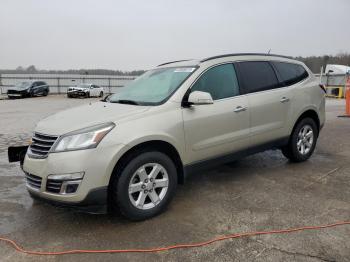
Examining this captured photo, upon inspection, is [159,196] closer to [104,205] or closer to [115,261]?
[104,205]

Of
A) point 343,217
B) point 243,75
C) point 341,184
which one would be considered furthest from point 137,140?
point 341,184

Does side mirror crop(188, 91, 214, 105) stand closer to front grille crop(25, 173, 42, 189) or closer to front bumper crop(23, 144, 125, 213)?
front bumper crop(23, 144, 125, 213)

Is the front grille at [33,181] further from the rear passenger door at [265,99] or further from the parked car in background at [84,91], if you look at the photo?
the parked car in background at [84,91]

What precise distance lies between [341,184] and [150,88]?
2860mm

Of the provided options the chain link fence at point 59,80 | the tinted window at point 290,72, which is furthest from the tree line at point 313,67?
the tinted window at point 290,72

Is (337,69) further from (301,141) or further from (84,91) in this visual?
(301,141)

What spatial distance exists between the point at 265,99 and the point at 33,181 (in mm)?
3120

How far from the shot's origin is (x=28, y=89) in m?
27.9

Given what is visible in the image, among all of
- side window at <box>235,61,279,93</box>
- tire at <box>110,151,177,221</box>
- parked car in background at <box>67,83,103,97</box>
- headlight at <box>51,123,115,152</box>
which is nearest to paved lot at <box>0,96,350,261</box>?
tire at <box>110,151,177,221</box>

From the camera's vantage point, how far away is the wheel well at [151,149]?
337 cm

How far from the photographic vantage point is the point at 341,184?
4.63 metres

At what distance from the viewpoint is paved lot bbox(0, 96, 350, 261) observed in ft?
9.65

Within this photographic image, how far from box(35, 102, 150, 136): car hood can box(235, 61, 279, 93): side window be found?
1.58 metres

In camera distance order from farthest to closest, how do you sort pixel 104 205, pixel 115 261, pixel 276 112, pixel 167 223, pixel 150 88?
pixel 276 112
pixel 150 88
pixel 167 223
pixel 104 205
pixel 115 261
